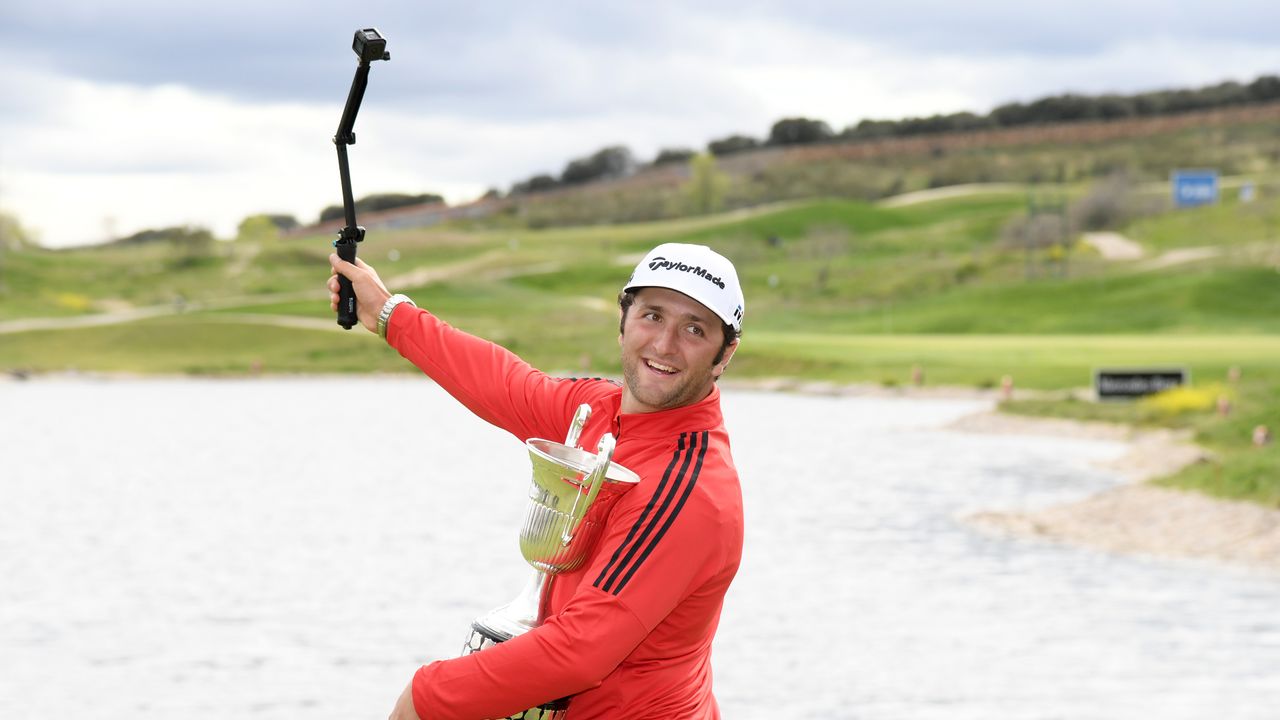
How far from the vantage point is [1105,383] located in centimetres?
3525

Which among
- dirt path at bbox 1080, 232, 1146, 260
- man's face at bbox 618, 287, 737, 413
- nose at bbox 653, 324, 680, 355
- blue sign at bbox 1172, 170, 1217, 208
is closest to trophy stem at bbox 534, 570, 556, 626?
man's face at bbox 618, 287, 737, 413

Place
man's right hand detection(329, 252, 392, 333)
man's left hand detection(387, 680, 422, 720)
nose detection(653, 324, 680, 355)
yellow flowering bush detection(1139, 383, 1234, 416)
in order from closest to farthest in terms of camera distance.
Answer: man's left hand detection(387, 680, 422, 720), nose detection(653, 324, 680, 355), man's right hand detection(329, 252, 392, 333), yellow flowering bush detection(1139, 383, 1234, 416)

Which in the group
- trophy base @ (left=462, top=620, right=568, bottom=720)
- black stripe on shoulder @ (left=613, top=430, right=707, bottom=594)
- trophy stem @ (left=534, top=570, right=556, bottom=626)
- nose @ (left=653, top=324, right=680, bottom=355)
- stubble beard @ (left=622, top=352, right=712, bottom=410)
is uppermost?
nose @ (left=653, top=324, right=680, bottom=355)

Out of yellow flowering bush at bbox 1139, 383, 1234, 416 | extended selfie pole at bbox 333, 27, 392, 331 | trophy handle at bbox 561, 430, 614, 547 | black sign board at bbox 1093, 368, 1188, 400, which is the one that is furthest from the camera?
black sign board at bbox 1093, 368, 1188, 400

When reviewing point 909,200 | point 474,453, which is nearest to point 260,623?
point 474,453

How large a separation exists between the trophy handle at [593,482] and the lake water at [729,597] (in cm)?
795

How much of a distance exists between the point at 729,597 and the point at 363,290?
12391mm

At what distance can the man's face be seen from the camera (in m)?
3.91

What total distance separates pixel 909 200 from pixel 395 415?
111m

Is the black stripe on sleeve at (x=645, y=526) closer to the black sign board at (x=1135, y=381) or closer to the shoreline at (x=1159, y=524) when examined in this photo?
the shoreline at (x=1159, y=524)

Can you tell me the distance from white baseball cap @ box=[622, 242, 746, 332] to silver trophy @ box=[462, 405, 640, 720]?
0.38 m

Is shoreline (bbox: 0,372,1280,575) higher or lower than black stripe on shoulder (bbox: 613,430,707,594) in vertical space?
lower

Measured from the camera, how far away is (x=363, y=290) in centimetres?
441

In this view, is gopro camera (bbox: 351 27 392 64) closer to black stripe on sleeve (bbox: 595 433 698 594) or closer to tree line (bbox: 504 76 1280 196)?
black stripe on sleeve (bbox: 595 433 698 594)
